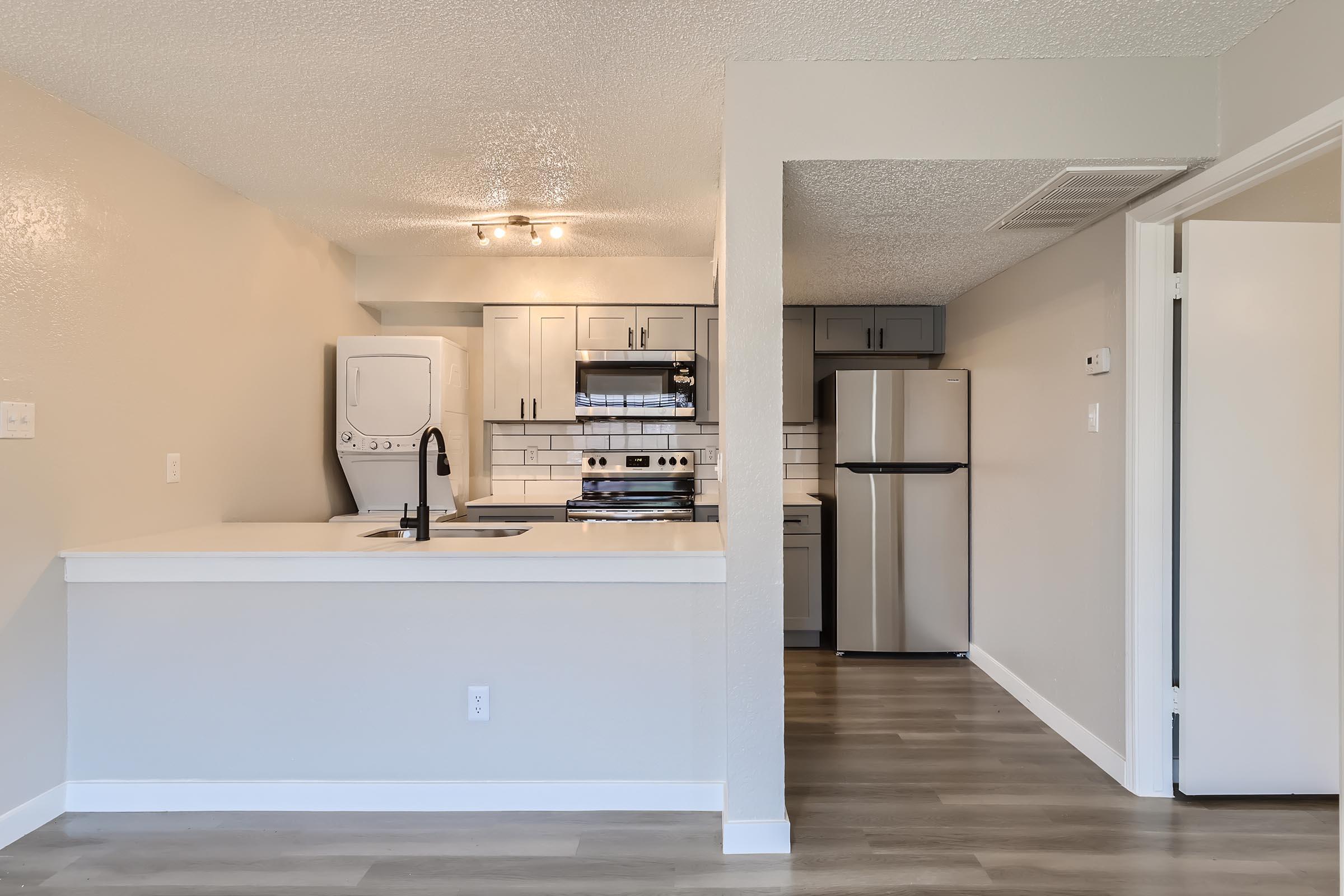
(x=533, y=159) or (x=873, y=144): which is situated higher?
(x=533, y=159)

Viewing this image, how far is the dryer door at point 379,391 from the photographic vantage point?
13.6ft

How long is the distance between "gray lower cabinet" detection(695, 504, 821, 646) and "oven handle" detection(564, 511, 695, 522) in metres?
0.15

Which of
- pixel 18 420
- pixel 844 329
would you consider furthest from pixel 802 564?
pixel 18 420

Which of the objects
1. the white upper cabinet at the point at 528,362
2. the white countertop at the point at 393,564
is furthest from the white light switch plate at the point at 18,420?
the white upper cabinet at the point at 528,362

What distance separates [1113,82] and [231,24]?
247 cm

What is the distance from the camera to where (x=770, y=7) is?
2.02 m

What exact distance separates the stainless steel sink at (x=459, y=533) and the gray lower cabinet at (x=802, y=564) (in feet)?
5.24

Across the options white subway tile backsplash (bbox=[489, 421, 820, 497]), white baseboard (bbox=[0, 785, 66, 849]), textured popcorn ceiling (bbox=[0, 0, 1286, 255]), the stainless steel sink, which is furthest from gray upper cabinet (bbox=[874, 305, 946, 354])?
white baseboard (bbox=[0, 785, 66, 849])

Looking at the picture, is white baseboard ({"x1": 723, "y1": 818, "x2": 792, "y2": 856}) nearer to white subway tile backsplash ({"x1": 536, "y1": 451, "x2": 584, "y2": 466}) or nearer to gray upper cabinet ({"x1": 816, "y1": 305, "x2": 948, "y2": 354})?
white subway tile backsplash ({"x1": 536, "y1": 451, "x2": 584, "y2": 466})

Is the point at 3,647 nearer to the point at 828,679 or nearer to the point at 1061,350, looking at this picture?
the point at 828,679

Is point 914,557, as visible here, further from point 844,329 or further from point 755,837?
point 755,837

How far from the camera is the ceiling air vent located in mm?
2412

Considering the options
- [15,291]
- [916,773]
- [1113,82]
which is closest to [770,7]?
[1113,82]

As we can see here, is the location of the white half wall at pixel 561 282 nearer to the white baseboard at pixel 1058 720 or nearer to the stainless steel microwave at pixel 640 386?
the stainless steel microwave at pixel 640 386
